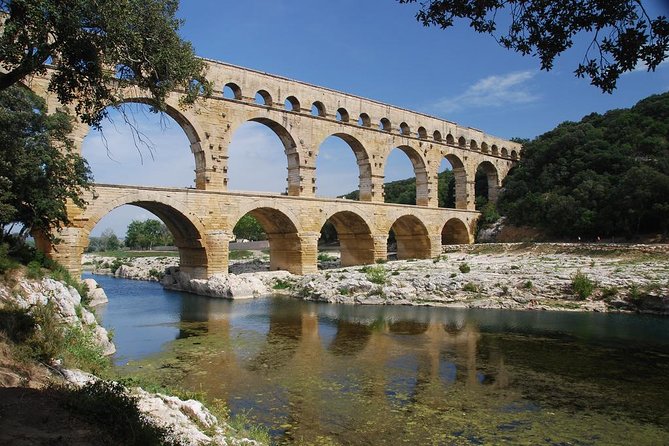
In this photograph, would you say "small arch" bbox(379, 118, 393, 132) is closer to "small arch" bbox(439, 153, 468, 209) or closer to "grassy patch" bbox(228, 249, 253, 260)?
"small arch" bbox(439, 153, 468, 209)

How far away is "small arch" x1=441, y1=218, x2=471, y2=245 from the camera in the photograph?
119 feet

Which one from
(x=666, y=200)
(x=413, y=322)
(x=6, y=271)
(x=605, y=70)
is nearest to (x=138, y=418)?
(x=605, y=70)

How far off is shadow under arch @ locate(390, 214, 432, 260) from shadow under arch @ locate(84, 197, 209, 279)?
14.2 m

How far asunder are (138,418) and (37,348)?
141 inches

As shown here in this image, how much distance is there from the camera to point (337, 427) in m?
7.19

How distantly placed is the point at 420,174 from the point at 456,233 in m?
6.40

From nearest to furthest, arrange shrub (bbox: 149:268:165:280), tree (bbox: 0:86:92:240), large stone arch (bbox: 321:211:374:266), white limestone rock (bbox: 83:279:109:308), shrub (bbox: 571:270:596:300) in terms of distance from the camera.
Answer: tree (bbox: 0:86:92:240), shrub (bbox: 571:270:596:300), white limestone rock (bbox: 83:279:109:308), large stone arch (bbox: 321:211:374:266), shrub (bbox: 149:268:165:280)

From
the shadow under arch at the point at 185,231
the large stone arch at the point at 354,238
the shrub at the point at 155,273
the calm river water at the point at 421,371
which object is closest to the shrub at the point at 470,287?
the calm river water at the point at 421,371

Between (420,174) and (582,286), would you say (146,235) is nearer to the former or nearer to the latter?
(420,174)

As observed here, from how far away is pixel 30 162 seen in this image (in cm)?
1265

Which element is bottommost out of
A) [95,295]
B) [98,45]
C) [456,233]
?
[95,295]

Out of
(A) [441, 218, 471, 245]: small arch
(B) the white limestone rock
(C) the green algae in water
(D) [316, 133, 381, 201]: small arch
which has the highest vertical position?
(D) [316, 133, 381, 201]: small arch

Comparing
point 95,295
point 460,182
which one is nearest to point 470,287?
point 95,295

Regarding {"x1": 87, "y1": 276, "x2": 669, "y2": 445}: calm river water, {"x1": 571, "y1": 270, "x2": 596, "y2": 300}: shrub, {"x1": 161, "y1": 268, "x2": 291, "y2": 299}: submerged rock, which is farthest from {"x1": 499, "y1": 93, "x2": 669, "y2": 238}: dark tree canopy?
{"x1": 161, "y1": 268, "x2": 291, "y2": 299}: submerged rock
